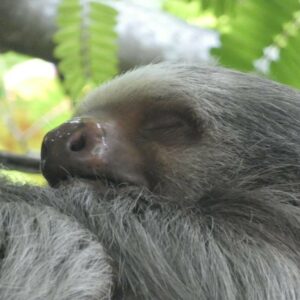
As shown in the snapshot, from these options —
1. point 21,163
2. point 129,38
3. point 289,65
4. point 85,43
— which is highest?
point 289,65

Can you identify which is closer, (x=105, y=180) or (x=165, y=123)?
(x=105, y=180)

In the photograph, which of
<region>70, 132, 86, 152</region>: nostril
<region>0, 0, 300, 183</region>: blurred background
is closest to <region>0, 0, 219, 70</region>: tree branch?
<region>0, 0, 300, 183</region>: blurred background

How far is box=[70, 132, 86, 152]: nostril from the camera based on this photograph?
2.13 m

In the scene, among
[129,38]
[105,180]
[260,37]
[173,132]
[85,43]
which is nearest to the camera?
[105,180]

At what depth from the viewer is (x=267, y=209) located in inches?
81.9

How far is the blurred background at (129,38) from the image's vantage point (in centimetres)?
286

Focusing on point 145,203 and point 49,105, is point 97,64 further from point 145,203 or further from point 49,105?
point 49,105

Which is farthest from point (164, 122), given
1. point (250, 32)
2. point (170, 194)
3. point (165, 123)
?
point (250, 32)

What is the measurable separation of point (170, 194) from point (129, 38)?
1.64 m

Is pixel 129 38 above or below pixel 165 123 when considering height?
below

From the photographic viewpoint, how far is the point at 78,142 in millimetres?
2146

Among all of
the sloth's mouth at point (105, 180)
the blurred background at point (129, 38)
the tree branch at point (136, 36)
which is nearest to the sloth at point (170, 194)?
the sloth's mouth at point (105, 180)

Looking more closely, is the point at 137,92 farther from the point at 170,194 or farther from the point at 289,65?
the point at 289,65

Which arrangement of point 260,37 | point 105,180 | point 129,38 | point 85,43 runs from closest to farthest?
point 105,180, point 260,37, point 85,43, point 129,38
